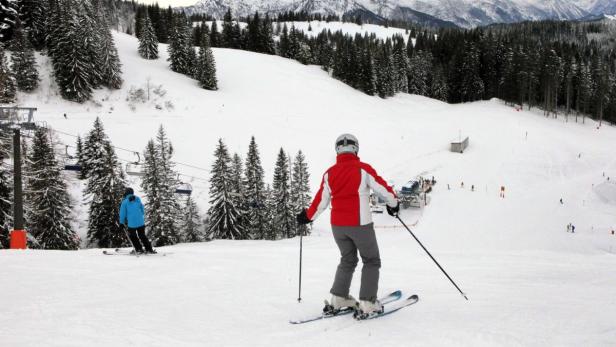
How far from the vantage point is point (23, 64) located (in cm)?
5850

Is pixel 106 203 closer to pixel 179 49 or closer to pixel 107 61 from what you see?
pixel 107 61

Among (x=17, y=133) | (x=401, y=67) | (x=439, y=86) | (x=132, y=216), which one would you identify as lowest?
(x=132, y=216)

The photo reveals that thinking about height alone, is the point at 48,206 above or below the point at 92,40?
below

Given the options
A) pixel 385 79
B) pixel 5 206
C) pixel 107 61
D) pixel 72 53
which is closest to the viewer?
pixel 5 206

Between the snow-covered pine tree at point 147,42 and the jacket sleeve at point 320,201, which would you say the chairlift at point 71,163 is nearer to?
the jacket sleeve at point 320,201

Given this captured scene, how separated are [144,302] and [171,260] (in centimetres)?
408

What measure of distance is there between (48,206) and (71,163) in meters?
17.6

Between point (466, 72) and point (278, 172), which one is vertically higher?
point (466, 72)

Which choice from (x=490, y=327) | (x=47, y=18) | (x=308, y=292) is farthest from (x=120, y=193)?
(x=47, y=18)

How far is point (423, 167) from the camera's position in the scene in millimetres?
51500

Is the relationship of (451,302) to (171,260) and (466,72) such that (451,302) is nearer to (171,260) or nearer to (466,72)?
(171,260)

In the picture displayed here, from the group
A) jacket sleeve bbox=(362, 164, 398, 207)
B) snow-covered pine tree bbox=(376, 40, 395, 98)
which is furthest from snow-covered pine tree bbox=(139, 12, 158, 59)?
jacket sleeve bbox=(362, 164, 398, 207)

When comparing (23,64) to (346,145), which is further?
(23,64)

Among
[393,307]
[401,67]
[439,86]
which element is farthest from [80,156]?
[439,86]
